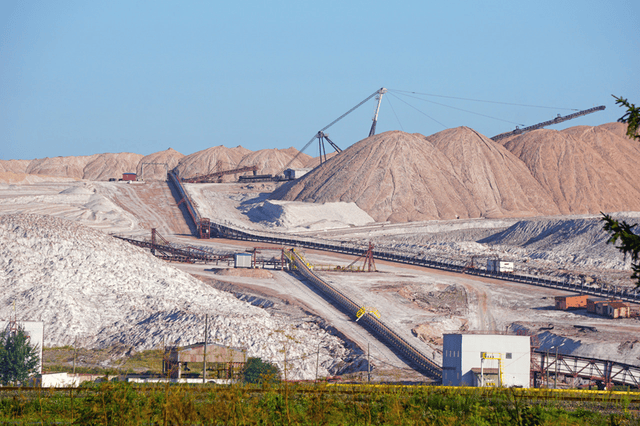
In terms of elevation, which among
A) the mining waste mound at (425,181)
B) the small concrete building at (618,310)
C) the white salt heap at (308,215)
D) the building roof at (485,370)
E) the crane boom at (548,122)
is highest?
the crane boom at (548,122)

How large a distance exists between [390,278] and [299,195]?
5836cm

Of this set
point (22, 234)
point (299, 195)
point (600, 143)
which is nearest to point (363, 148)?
point (299, 195)

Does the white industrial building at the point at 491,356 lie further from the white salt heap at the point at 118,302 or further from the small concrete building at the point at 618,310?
the small concrete building at the point at 618,310

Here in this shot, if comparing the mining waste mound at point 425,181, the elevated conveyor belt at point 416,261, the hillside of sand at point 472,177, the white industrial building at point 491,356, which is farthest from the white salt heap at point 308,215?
the white industrial building at point 491,356

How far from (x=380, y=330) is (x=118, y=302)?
728 inches

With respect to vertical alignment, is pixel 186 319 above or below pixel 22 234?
below

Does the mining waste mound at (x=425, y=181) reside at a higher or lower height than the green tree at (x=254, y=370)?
higher

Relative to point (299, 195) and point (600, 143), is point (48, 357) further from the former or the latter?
point (600, 143)

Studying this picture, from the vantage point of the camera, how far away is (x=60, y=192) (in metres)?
118

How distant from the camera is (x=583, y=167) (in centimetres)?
14588

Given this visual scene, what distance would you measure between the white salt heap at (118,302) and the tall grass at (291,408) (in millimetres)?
23495

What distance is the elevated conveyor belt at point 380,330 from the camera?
3867 centimetres

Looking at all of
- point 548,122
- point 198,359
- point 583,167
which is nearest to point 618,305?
point 198,359

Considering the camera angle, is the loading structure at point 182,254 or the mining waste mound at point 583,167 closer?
the loading structure at point 182,254
